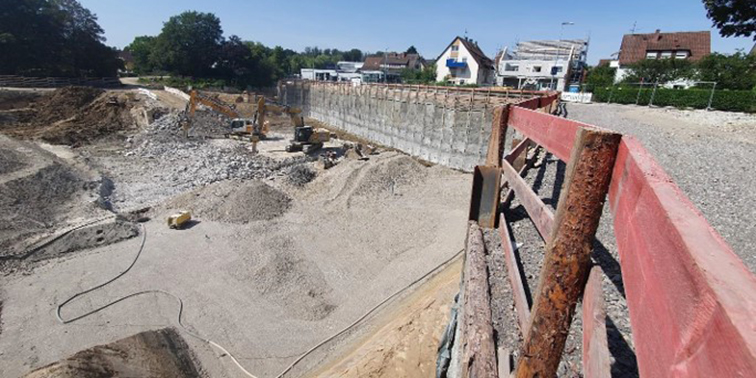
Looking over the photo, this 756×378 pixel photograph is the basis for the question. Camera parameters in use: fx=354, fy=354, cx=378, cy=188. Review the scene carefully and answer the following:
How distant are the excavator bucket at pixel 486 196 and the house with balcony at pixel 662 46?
147 ft

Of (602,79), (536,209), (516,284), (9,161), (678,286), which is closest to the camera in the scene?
(678,286)

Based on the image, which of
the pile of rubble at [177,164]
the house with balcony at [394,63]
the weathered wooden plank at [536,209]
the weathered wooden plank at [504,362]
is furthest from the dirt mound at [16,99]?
the house with balcony at [394,63]

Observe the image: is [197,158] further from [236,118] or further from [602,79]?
[602,79]

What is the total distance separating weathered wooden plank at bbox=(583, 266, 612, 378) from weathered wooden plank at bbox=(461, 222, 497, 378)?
34.7 inches

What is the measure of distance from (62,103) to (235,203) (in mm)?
25240

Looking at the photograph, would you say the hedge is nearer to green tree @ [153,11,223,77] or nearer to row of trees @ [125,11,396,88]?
row of trees @ [125,11,396,88]

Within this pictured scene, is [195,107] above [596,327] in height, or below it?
below

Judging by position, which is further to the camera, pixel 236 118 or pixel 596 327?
pixel 236 118

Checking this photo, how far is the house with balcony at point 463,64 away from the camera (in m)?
53.9

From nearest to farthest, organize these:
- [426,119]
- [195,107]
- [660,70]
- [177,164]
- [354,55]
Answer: [177,164], [426,119], [195,107], [660,70], [354,55]

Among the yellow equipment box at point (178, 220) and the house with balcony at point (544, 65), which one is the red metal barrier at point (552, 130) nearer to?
the yellow equipment box at point (178, 220)

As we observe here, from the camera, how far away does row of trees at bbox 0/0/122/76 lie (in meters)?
36.7

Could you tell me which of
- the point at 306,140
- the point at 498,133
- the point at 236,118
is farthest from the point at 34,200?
the point at 498,133

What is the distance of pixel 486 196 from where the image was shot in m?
4.31
